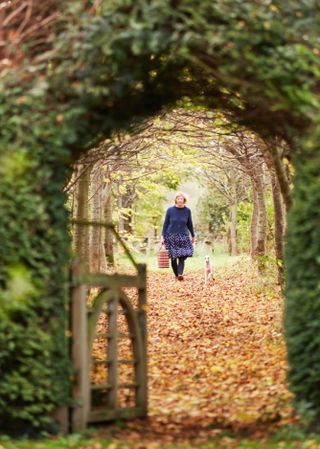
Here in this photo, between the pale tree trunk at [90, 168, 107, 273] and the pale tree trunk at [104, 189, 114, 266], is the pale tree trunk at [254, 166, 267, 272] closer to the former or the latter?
the pale tree trunk at [90, 168, 107, 273]

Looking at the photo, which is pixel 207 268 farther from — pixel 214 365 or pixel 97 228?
pixel 214 365

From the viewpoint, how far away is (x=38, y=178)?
742cm

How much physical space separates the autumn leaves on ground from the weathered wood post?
476 millimetres

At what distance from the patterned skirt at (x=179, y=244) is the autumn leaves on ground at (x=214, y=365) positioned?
3.28ft

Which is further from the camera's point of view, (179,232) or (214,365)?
(179,232)

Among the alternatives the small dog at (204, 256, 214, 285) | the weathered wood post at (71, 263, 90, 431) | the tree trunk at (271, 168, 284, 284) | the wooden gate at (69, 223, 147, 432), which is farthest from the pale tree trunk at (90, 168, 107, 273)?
the weathered wood post at (71, 263, 90, 431)

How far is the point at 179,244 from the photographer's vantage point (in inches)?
751

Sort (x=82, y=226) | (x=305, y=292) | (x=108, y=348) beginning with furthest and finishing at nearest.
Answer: (x=82, y=226) < (x=108, y=348) < (x=305, y=292)

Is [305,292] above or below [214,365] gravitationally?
above

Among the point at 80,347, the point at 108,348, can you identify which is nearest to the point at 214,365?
the point at 108,348

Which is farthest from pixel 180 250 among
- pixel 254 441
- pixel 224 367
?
pixel 254 441

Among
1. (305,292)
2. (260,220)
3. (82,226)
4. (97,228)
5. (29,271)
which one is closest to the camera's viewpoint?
(29,271)

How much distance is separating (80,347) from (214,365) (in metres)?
4.04

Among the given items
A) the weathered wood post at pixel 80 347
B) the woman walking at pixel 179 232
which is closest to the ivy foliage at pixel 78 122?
the weathered wood post at pixel 80 347
